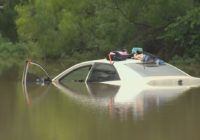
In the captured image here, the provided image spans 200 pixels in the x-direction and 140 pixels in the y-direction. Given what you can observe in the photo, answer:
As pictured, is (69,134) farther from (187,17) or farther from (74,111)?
(187,17)

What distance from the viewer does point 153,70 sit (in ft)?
55.9

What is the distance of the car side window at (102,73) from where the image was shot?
17.6m

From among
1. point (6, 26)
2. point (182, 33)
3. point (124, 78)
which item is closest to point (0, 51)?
point (6, 26)

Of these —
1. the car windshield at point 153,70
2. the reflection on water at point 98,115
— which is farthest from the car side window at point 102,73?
the reflection on water at point 98,115

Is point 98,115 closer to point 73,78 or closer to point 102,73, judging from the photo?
point 102,73

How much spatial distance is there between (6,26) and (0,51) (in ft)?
42.6

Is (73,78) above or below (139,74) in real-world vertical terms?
below

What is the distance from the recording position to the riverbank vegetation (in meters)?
30.0

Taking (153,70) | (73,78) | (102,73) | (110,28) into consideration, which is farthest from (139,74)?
(110,28)

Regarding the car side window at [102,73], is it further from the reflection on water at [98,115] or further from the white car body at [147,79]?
the reflection on water at [98,115]

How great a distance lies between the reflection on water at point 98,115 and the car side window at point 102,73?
703 mm

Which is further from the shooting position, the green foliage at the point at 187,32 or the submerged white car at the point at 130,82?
the green foliage at the point at 187,32

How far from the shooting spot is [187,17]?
28.7 m

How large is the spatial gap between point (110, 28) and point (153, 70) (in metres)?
15.1
